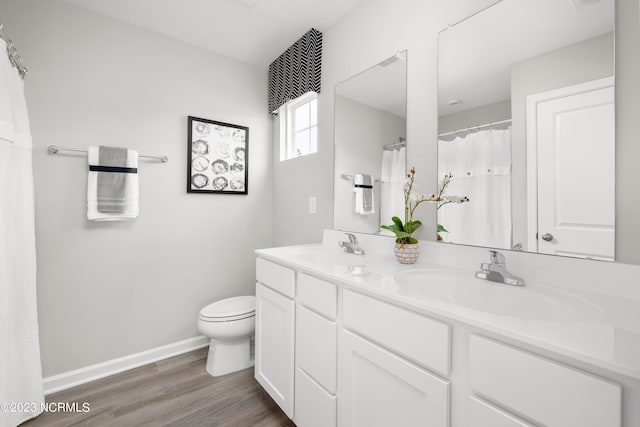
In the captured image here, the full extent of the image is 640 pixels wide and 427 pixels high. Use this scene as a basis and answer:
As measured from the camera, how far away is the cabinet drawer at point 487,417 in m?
0.62

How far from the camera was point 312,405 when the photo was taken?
1210 mm

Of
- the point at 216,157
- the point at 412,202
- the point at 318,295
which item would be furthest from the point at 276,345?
the point at 216,157

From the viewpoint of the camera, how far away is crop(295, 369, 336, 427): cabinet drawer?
44.0 inches

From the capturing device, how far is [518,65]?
43.1 inches

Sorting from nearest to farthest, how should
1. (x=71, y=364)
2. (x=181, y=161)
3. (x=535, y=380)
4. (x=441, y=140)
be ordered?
(x=535, y=380), (x=441, y=140), (x=71, y=364), (x=181, y=161)

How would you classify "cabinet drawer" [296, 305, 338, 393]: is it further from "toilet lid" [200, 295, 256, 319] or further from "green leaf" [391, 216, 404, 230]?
"toilet lid" [200, 295, 256, 319]

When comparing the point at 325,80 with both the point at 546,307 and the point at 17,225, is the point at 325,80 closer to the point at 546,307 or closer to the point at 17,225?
the point at 546,307

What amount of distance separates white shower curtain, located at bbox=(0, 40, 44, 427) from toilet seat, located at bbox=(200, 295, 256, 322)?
2.87ft

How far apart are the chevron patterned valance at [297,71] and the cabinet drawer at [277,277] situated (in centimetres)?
132

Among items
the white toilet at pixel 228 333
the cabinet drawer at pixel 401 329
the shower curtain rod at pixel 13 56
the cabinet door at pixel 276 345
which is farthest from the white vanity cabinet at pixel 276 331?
the shower curtain rod at pixel 13 56

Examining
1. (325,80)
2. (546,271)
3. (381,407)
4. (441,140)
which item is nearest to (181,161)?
(325,80)

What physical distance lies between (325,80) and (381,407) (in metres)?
1.97

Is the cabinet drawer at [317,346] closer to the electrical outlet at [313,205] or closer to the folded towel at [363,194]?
the folded towel at [363,194]

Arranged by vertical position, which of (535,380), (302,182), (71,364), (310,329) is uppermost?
(302,182)
